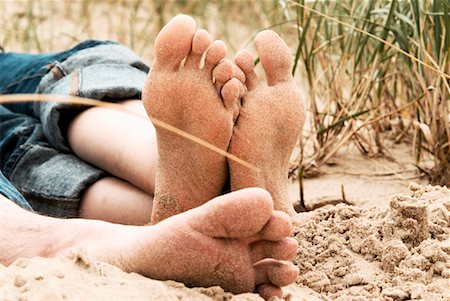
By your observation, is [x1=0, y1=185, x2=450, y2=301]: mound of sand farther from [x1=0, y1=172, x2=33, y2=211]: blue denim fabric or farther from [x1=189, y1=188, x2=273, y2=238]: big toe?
[x1=0, y1=172, x2=33, y2=211]: blue denim fabric

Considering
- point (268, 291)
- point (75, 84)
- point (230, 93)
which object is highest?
point (230, 93)

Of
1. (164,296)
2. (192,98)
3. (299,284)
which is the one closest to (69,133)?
(192,98)

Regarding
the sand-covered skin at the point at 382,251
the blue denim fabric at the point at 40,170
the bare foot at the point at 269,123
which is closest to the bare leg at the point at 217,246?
the sand-covered skin at the point at 382,251

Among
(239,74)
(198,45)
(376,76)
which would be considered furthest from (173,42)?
(376,76)

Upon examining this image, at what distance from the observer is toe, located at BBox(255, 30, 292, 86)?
1.69m

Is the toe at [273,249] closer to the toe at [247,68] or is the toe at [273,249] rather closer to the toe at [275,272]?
the toe at [275,272]

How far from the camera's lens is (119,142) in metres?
1.92

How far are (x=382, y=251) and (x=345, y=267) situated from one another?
0.07 m

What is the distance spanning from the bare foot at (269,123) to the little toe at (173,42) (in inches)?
5.5

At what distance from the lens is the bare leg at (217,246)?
1.27 m

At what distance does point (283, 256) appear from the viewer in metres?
1.33

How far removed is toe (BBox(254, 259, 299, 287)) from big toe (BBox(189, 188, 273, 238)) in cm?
9

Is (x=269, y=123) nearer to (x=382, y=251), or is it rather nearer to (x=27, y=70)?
(x=382, y=251)

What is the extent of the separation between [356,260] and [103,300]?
1.81 feet
